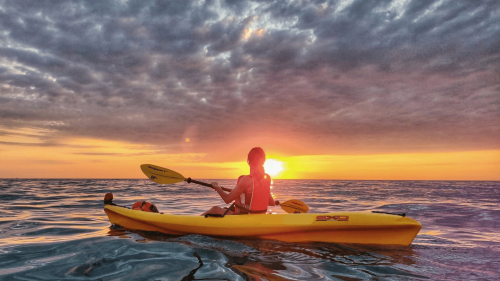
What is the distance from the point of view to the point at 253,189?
4789mm

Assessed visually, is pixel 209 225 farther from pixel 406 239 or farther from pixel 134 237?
pixel 406 239

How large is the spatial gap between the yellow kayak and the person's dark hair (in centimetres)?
66

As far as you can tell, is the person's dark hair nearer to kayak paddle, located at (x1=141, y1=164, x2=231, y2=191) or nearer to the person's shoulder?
the person's shoulder

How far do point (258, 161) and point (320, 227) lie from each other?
1.47 m

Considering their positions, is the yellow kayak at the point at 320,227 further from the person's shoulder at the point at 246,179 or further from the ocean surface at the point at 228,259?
the person's shoulder at the point at 246,179

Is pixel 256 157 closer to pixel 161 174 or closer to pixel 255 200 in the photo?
pixel 255 200

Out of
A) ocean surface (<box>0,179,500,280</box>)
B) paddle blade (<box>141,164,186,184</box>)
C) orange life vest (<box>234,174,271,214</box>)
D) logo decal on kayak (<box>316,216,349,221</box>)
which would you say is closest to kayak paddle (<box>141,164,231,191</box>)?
paddle blade (<box>141,164,186,184</box>)

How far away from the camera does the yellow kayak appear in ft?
14.3

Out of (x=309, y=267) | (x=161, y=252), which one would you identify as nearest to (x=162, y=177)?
(x=161, y=252)

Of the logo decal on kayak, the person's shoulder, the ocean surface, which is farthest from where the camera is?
the person's shoulder

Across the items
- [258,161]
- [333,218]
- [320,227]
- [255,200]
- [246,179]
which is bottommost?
[320,227]

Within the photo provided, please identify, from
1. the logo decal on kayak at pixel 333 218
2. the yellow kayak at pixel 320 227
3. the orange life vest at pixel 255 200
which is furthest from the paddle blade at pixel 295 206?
the logo decal on kayak at pixel 333 218

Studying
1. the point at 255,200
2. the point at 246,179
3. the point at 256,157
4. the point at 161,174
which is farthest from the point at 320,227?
the point at 161,174

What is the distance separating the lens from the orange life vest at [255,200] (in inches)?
189
